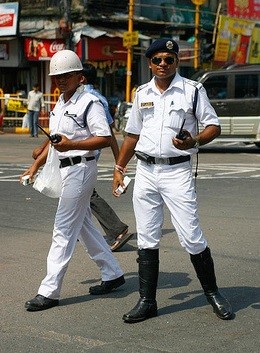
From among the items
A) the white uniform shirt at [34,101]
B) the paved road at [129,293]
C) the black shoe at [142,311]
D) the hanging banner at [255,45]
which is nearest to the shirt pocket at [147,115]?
the black shoe at [142,311]

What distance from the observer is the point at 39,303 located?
627cm

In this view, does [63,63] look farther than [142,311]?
Yes

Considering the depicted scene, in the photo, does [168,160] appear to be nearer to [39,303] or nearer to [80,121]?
[80,121]

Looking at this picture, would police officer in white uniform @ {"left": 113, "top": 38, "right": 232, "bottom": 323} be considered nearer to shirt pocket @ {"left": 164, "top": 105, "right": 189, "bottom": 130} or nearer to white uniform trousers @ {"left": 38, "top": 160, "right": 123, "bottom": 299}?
shirt pocket @ {"left": 164, "top": 105, "right": 189, "bottom": 130}

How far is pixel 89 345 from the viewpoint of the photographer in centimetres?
540

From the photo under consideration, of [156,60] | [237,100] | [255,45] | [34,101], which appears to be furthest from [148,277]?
[255,45]

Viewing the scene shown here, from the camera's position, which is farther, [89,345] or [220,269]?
[220,269]

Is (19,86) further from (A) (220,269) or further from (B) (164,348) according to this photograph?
(B) (164,348)

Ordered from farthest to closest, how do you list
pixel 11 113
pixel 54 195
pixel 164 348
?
pixel 11 113 < pixel 54 195 < pixel 164 348

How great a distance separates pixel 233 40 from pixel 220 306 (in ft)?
96.9

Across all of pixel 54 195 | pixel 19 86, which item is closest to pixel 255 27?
pixel 19 86

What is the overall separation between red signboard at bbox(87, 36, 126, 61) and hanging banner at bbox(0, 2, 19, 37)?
3.13m

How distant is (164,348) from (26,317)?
1195 millimetres

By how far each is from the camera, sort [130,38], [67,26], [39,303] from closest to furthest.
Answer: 1. [39,303]
2. [130,38]
3. [67,26]
